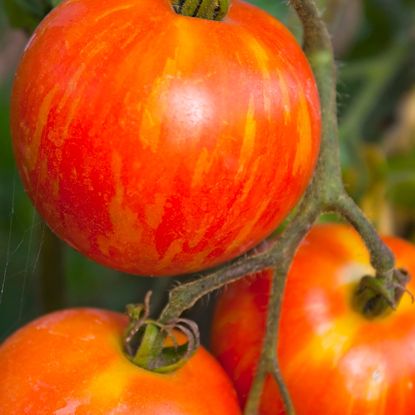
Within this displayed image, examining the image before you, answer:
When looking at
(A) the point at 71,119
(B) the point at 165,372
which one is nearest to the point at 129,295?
(B) the point at 165,372

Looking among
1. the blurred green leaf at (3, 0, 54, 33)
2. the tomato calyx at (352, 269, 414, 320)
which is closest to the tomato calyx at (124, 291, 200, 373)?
the tomato calyx at (352, 269, 414, 320)

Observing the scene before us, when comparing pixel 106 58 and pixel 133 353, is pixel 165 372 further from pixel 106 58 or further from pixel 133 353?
pixel 106 58

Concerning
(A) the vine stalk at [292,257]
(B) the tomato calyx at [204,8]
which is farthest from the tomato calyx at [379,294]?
(B) the tomato calyx at [204,8]

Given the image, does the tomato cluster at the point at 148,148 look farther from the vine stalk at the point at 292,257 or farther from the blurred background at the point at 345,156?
the blurred background at the point at 345,156

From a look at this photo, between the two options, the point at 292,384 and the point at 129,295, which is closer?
the point at 292,384

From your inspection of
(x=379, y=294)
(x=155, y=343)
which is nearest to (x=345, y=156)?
(x=379, y=294)
